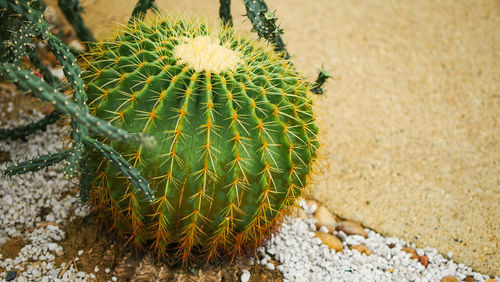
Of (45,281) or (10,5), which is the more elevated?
(10,5)

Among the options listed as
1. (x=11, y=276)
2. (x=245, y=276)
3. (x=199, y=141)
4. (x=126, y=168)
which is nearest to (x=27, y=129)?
(x=11, y=276)

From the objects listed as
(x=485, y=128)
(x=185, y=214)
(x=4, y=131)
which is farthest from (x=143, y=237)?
(x=485, y=128)

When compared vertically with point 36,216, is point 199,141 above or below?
above

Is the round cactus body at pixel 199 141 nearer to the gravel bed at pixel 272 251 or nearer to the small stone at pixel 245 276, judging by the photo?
the small stone at pixel 245 276

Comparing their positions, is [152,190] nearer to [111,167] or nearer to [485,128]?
[111,167]

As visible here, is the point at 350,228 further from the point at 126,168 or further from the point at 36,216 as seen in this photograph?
the point at 36,216

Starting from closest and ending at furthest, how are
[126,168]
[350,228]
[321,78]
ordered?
[126,168]
[321,78]
[350,228]
